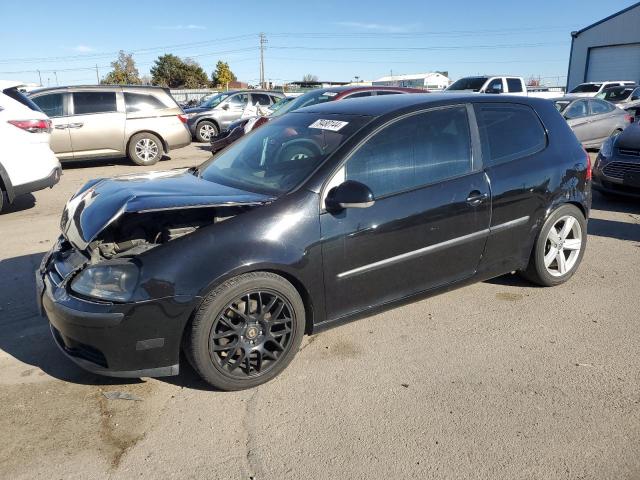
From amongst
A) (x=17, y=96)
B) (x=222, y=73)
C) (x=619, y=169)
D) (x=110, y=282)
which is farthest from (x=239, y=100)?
(x=222, y=73)

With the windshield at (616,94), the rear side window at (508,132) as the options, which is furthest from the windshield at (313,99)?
the windshield at (616,94)

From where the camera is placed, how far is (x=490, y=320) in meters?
3.83

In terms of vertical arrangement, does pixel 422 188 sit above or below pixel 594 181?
above

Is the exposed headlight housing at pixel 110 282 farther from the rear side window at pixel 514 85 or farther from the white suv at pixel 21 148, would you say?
the rear side window at pixel 514 85

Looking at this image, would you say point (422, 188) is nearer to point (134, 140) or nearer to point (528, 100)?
point (528, 100)

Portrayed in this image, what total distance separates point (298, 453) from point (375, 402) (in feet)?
1.90

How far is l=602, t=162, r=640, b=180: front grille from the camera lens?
6902 mm

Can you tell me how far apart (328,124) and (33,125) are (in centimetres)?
507

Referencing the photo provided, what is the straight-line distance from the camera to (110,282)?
8.91 ft

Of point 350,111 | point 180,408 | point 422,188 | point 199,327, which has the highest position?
point 350,111

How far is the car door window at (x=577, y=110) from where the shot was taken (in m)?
12.1

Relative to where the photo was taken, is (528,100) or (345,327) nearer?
(345,327)

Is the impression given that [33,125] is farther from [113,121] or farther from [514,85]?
[514,85]

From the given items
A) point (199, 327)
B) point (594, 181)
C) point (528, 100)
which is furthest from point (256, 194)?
point (594, 181)
